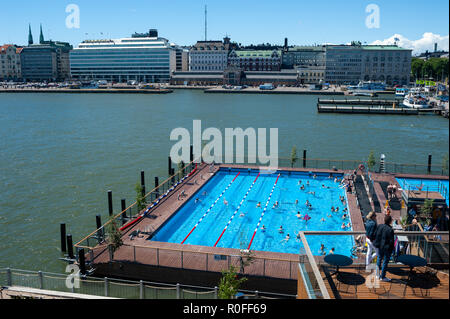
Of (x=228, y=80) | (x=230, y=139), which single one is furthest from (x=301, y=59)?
(x=230, y=139)

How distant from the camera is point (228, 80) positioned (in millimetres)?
166875

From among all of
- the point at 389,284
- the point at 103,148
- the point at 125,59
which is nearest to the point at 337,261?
the point at 389,284

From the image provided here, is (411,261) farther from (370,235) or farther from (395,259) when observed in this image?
(370,235)

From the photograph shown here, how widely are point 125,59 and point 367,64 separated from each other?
104 m

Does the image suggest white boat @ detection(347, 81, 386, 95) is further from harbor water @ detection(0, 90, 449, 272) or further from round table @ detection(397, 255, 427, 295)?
round table @ detection(397, 255, 427, 295)

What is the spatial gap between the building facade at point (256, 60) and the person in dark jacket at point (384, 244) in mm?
168534

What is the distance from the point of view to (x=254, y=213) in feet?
86.5

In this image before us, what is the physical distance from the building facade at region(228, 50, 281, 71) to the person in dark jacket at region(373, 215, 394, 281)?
6635 inches

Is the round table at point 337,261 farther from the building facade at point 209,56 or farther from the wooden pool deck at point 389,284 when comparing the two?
the building facade at point 209,56

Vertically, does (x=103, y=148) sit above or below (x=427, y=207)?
below

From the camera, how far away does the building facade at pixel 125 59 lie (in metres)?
185
